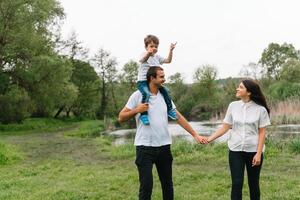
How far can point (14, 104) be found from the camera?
1315 inches

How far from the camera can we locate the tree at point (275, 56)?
70.7 metres

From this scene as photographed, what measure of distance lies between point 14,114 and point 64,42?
1991cm

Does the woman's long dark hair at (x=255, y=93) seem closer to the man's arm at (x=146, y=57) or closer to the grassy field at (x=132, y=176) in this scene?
the man's arm at (x=146, y=57)

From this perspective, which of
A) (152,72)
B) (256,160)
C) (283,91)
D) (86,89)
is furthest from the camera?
(86,89)

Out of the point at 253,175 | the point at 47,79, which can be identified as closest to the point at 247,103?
the point at 253,175

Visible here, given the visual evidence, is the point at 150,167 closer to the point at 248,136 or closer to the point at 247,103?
the point at 248,136

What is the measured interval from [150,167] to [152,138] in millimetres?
325

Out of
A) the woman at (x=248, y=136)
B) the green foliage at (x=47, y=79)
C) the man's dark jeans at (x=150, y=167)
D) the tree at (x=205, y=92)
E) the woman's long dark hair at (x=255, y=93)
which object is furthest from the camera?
the tree at (x=205, y=92)

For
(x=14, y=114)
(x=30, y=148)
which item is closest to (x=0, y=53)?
(x=14, y=114)

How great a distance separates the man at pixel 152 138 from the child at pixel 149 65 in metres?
0.07

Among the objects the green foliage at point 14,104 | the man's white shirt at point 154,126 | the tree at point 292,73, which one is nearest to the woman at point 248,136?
the man's white shirt at point 154,126

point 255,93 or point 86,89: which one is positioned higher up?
point 86,89

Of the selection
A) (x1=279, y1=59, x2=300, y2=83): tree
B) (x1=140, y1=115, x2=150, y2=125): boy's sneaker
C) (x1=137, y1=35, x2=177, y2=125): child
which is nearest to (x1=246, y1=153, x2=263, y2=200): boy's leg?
(x1=137, y1=35, x2=177, y2=125): child

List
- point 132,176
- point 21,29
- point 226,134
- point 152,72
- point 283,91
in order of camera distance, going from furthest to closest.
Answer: point 283,91, point 21,29, point 226,134, point 132,176, point 152,72
